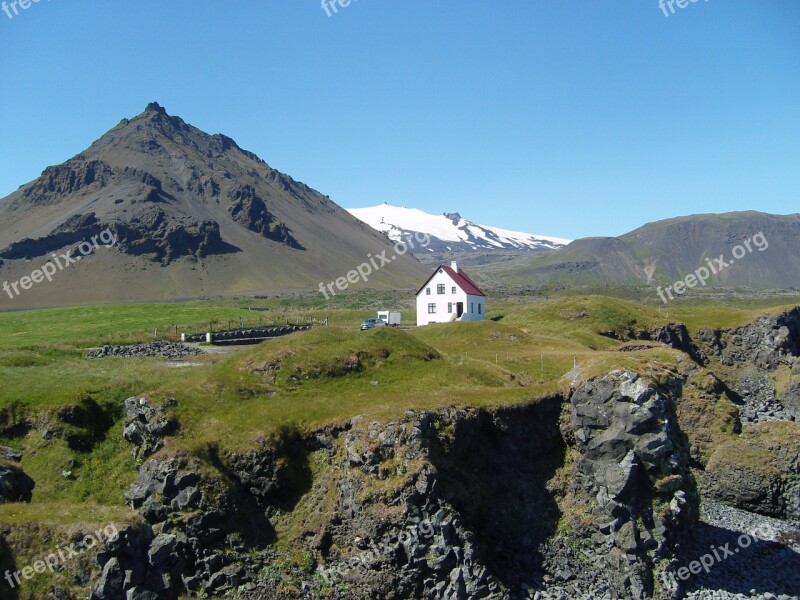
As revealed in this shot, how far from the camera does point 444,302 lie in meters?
97.9

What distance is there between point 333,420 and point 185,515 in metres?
10.4

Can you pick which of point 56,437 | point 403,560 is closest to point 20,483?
point 56,437

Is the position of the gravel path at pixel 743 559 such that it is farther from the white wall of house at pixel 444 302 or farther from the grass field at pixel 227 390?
the white wall of house at pixel 444 302

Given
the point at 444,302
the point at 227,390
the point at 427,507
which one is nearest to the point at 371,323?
the point at 444,302

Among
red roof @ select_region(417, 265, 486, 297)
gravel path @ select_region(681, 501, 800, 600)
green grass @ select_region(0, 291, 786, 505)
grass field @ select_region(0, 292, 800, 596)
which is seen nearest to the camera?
grass field @ select_region(0, 292, 800, 596)

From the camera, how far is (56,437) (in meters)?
38.0

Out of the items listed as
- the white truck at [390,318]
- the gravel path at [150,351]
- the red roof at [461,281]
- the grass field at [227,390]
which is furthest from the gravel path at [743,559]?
the white truck at [390,318]

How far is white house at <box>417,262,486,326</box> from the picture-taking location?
96.2 metres

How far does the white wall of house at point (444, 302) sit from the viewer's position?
96250mm

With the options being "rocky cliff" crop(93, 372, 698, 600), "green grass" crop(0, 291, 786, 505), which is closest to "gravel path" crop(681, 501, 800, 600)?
"rocky cliff" crop(93, 372, 698, 600)

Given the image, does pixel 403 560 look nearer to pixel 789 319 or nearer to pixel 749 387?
pixel 749 387

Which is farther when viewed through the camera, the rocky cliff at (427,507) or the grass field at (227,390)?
the grass field at (227,390)

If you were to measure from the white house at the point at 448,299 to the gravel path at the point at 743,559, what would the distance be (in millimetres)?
52807

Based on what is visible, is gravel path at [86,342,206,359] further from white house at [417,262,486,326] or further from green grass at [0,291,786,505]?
white house at [417,262,486,326]
